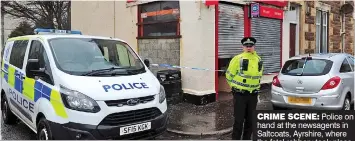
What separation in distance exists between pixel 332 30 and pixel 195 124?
12697 millimetres

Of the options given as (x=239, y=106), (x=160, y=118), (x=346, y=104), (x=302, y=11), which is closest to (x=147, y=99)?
(x=160, y=118)

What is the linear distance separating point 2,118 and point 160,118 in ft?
13.8

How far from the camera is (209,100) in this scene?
9227mm

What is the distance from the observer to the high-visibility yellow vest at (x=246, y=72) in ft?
18.4

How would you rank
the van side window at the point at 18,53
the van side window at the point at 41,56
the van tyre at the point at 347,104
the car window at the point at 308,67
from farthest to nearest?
1. the van tyre at the point at 347,104
2. the car window at the point at 308,67
3. the van side window at the point at 18,53
4. the van side window at the point at 41,56

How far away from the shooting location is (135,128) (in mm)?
4770

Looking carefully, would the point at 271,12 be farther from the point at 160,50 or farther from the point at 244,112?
the point at 244,112

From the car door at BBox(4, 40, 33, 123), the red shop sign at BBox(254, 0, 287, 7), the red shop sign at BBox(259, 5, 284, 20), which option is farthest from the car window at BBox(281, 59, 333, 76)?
the car door at BBox(4, 40, 33, 123)

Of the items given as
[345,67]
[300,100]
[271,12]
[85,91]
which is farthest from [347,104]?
[85,91]

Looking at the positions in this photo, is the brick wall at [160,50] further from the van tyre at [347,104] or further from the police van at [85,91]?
the van tyre at [347,104]

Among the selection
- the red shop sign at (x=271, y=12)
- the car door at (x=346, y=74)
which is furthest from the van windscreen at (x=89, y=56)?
the red shop sign at (x=271, y=12)

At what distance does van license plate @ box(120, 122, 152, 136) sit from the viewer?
15.3 ft

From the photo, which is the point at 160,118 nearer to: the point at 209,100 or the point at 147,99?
the point at 147,99

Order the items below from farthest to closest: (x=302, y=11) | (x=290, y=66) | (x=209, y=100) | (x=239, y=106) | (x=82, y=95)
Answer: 1. (x=302, y=11)
2. (x=209, y=100)
3. (x=290, y=66)
4. (x=239, y=106)
5. (x=82, y=95)
